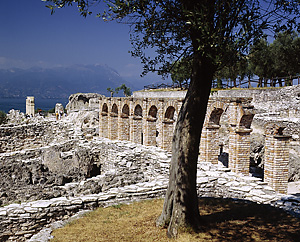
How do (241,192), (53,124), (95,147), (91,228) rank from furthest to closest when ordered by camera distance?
(53,124) < (95,147) < (241,192) < (91,228)

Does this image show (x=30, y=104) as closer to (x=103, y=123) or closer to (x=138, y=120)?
(x=103, y=123)

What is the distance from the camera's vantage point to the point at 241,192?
359 inches

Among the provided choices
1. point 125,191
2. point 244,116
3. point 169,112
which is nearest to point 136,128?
point 169,112

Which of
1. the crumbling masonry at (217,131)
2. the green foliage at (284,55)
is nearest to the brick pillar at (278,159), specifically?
the crumbling masonry at (217,131)

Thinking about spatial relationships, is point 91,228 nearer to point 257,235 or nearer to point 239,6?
point 257,235

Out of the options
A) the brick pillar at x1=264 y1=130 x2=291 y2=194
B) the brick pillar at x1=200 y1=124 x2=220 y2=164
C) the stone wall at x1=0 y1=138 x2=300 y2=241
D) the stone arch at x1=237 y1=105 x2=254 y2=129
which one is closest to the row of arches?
the brick pillar at x1=200 y1=124 x2=220 y2=164

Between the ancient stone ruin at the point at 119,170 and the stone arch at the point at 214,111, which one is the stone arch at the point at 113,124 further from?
the stone arch at the point at 214,111

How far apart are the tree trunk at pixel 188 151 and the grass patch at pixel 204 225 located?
0.37m

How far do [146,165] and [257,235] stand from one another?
7.39 m

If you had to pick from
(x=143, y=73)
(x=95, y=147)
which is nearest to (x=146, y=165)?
(x=95, y=147)

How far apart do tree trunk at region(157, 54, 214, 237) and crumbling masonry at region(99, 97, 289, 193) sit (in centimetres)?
705

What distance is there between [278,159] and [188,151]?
7389mm

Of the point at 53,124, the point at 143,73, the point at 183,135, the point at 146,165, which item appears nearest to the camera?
the point at 183,135

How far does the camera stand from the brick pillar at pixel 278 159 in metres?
11.7
